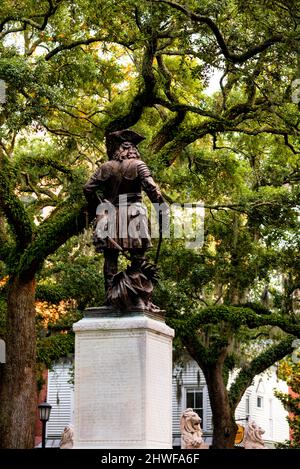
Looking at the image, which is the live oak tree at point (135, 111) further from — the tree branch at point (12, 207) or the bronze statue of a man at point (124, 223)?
the bronze statue of a man at point (124, 223)

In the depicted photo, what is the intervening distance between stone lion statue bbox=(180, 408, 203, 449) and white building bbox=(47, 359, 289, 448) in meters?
22.5

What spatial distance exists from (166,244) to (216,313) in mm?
3416

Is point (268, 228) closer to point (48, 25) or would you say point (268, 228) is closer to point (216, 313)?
point (216, 313)

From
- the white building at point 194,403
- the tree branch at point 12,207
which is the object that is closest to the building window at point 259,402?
the white building at point 194,403

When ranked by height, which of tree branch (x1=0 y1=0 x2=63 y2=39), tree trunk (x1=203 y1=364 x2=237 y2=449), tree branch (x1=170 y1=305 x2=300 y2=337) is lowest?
tree trunk (x1=203 y1=364 x2=237 y2=449)

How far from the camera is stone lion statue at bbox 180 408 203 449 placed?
20.2m

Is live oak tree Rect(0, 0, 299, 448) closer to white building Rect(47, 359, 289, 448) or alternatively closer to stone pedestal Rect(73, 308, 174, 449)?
stone pedestal Rect(73, 308, 174, 449)

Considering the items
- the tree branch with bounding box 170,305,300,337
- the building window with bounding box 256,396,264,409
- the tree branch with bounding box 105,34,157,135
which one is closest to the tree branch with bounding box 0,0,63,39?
the tree branch with bounding box 105,34,157,135

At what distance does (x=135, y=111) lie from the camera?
23.0 metres

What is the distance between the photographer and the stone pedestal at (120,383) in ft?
40.8

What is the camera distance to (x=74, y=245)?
95.3 ft

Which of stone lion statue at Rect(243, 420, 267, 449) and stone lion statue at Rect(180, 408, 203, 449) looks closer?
stone lion statue at Rect(180, 408, 203, 449)

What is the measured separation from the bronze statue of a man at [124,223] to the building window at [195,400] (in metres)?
32.6

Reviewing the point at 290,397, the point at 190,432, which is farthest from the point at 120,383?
the point at 290,397
